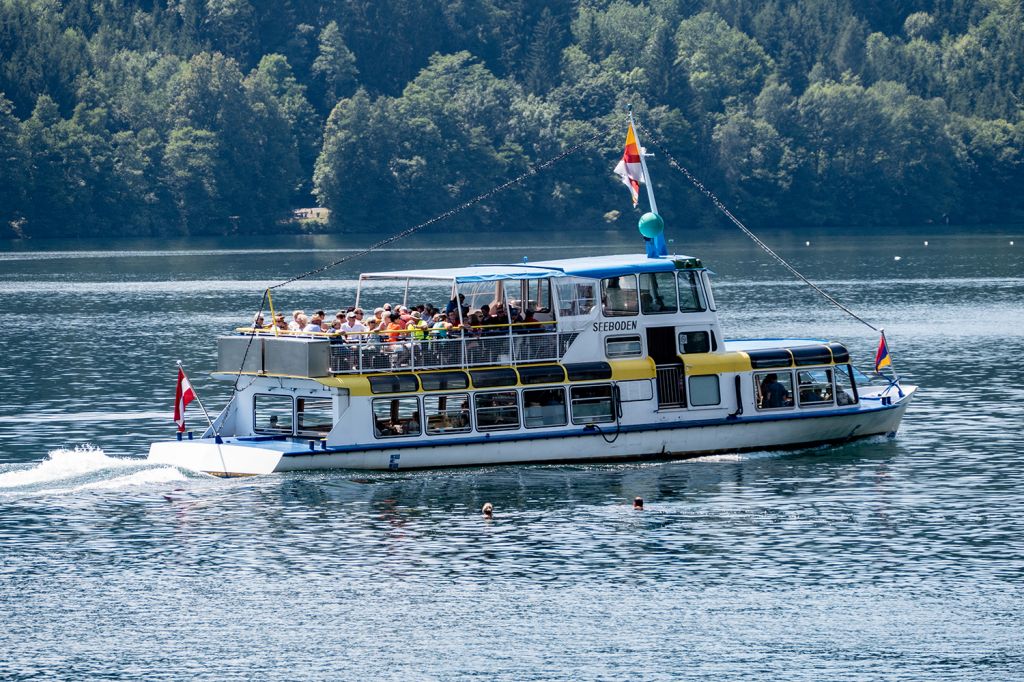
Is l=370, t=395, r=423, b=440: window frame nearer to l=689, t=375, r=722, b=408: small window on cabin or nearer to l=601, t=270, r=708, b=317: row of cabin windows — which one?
l=601, t=270, r=708, b=317: row of cabin windows

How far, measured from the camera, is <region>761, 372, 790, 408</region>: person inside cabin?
56375 millimetres

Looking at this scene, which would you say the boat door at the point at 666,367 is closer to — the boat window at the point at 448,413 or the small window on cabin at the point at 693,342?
the small window on cabin at the point at 693,342

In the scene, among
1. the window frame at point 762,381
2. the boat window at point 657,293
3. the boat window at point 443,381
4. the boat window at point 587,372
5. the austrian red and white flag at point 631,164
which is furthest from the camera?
the austrian red and white flag at point 631,164

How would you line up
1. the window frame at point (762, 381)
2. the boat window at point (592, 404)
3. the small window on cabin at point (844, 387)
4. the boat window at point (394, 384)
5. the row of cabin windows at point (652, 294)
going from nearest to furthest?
the boat window at point (394, 384), the boat window at point (592, 404), the row of cabin windows at point (652, 294), the window frame at point (762, 381), the small window on cabin at point (844, 387)

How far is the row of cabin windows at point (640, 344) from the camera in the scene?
55188 millimetres

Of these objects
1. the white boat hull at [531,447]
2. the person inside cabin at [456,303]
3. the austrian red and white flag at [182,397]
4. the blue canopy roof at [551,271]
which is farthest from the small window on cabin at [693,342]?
the austrian red and white flag at [182,397]

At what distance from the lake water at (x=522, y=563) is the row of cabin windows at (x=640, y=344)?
3.51 metres

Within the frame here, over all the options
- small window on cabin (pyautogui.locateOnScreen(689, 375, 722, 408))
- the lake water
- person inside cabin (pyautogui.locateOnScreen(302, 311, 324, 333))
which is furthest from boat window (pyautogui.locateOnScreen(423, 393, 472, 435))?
small window on cabin (pyautogui.locateOnScreen(689, 375, 722, 408))

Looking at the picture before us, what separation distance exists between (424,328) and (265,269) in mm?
121158

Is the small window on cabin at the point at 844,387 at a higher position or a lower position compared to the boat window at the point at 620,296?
lower

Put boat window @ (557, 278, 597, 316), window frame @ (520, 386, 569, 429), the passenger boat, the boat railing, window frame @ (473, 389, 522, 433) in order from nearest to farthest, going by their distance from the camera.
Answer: the passenger boat < the boat railing < window frame @ (473, 389, 522, 433) < window frame @ (520, 386, 569, 429) < boat window @ (557, 278, 597, 316)

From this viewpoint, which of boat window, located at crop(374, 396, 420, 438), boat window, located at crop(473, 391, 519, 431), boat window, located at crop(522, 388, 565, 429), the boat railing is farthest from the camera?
boat window, located at crop(522, 388, 565, 429)

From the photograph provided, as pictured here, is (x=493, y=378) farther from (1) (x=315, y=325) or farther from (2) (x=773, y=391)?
(2) (x=773, y=391)

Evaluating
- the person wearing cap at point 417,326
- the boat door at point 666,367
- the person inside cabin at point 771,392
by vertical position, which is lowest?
the person inside cabin at point 771,392
